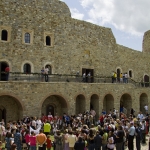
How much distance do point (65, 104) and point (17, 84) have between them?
5.14m

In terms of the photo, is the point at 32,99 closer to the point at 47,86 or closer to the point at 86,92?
the point at 47,86

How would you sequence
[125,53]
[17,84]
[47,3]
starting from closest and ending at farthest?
[17,84] < [47,3] < [125,53]

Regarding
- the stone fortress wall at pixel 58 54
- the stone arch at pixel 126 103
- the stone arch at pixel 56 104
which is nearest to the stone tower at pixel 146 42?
the stone fortress wall at pixel 58 54

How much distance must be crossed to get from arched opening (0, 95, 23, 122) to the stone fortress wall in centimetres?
11

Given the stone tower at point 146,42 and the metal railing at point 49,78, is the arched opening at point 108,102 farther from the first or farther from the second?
the stone tower at point 146,42

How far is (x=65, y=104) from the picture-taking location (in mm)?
20953

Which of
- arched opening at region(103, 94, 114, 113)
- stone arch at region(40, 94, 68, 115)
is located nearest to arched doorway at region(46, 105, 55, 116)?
stone arch at region(40, 94, 68, 115)

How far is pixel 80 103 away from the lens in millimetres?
23047

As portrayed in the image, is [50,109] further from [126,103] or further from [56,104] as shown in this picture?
[126,103]

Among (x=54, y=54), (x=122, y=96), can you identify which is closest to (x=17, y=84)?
(x=54, y=54)

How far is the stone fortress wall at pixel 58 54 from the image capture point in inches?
771

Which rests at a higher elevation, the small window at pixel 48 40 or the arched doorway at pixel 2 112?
the small window at pixel 48 40

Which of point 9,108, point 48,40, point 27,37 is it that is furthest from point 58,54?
point 9,108

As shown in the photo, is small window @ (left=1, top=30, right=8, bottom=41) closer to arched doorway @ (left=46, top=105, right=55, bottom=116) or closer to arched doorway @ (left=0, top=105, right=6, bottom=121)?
arched doorway @ (left=0, top=105, right=6, bottom=121)
